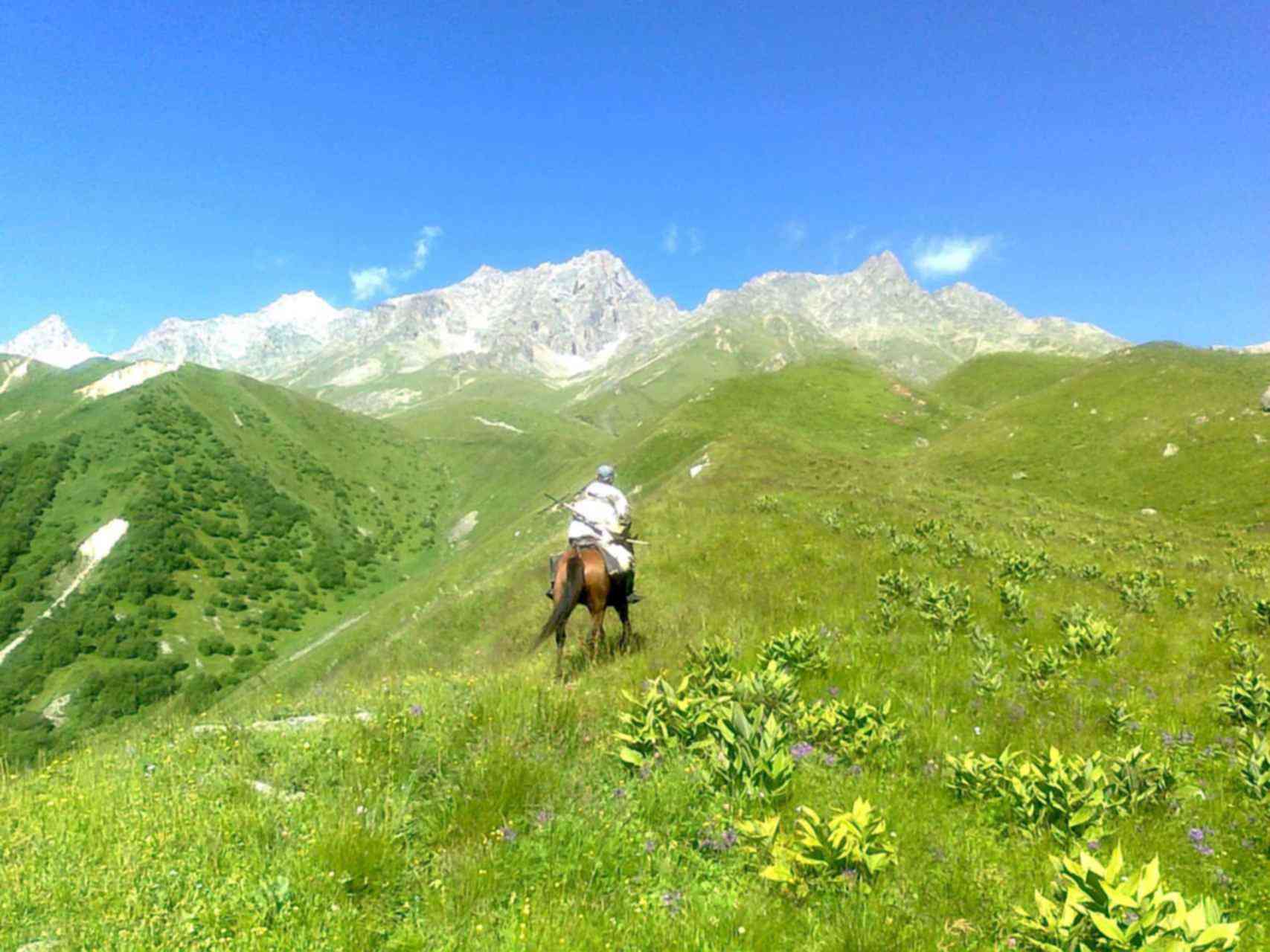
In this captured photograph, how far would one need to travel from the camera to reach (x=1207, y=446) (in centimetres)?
4991

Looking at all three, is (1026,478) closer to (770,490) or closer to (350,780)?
(770,490)

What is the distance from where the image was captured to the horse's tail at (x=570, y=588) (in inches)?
484

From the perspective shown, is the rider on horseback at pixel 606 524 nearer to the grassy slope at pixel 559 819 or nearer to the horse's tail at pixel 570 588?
the horse's tail at pixel 570 588

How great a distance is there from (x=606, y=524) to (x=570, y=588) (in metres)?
1.70

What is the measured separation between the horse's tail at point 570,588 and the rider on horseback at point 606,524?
0.57 m

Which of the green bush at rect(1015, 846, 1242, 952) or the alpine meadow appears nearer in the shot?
the green bush at rect(1015, 846, 1242, 952)

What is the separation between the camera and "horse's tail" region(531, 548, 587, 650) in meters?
12.3

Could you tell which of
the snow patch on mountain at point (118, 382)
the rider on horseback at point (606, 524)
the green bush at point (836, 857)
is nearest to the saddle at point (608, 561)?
the rider on horseback at point (606, 524)

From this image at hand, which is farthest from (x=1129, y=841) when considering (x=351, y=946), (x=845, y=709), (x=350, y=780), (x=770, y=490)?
(x=770, y=490)

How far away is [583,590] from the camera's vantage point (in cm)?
1266

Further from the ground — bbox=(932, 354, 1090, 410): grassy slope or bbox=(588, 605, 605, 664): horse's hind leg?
bbox=(932, 354, 1090, 410): grassy slope

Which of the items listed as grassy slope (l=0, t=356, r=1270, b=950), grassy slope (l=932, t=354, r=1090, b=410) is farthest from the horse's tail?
grassy slope (l=932, t=354, r=1090, b=410)

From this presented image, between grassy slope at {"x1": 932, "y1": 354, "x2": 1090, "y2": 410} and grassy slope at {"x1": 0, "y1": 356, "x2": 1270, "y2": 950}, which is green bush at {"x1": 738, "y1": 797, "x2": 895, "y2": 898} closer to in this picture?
grassy slope at {"x1": 0, "y1": 356, "x2": 1270, "y2": 950}

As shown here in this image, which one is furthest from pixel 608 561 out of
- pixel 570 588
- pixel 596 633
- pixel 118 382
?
pixel 118 382
